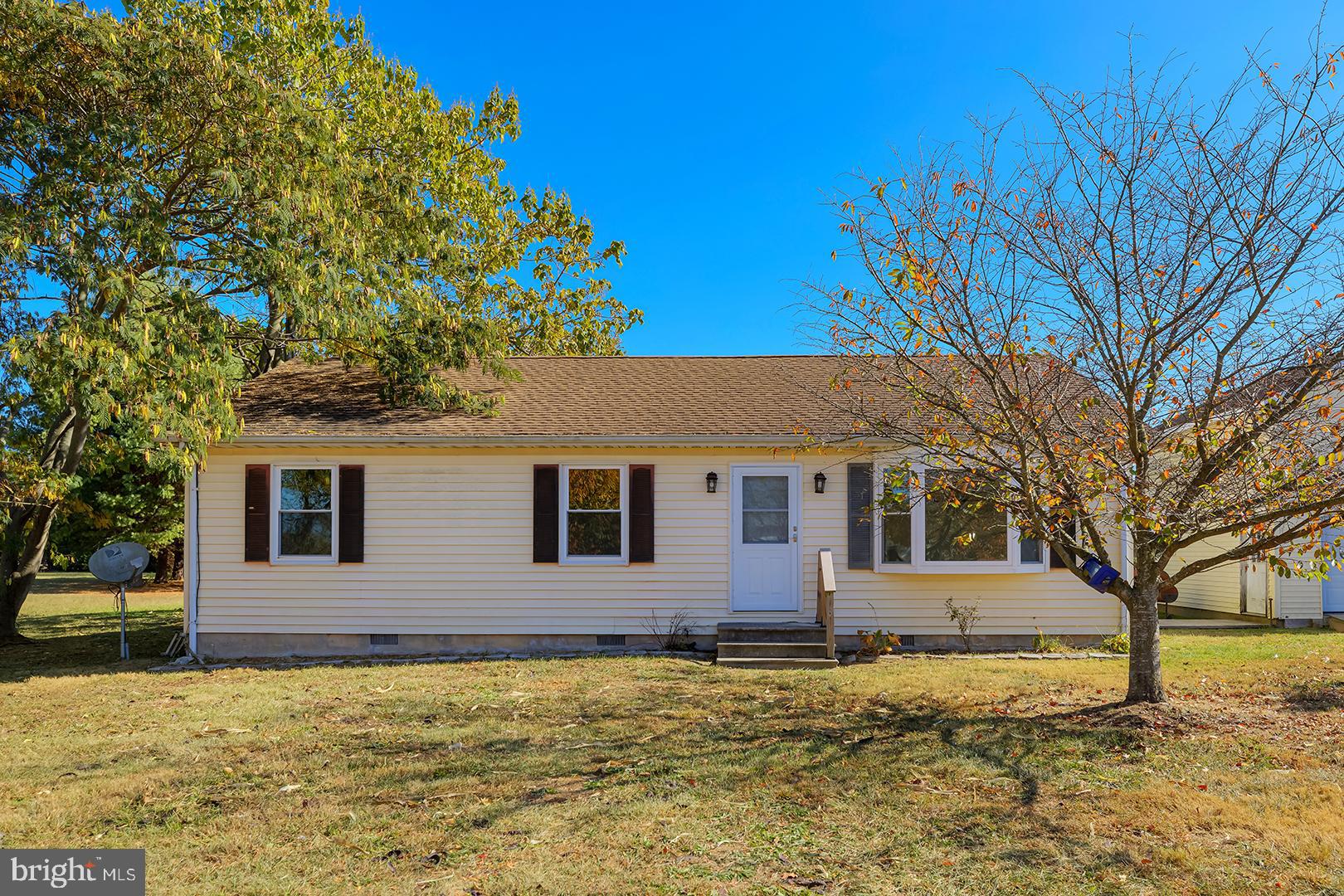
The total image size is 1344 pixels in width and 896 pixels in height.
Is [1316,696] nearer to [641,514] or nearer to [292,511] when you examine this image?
[641,514]

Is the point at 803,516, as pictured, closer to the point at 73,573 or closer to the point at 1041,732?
the point at 1041,732

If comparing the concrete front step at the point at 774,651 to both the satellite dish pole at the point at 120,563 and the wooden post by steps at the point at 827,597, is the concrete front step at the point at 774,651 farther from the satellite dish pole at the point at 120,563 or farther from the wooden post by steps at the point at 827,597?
the satellite dish pole at the point at 120,563

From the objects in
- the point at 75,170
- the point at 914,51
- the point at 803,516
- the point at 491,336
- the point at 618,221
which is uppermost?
the point at 618,221

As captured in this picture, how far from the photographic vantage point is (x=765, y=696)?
317 inches

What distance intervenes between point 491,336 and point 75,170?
17.4 ft

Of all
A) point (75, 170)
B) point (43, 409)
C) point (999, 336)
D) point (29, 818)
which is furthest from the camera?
point (43, 409)

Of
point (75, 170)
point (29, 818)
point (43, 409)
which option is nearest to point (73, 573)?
point (43, 409)

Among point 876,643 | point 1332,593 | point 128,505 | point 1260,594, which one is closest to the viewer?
point 876,643

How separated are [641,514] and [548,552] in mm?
1319

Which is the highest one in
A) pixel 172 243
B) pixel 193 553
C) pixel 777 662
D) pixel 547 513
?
pixel 172 243

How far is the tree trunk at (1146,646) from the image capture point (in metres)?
7.07

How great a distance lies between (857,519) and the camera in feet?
35.6

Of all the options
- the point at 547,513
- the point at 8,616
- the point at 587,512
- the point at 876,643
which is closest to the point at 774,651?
the point at 876,643

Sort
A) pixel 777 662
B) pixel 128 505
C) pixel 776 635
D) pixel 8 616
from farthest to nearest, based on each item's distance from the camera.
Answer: pixel 128 505, pixel 8 616, pixel 776 635, pixel 777 662
